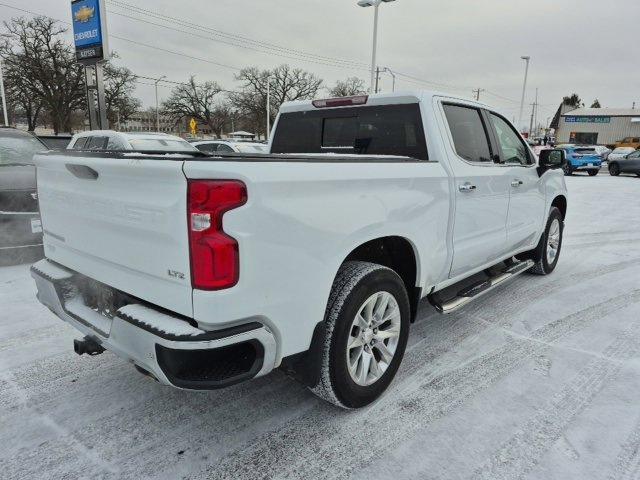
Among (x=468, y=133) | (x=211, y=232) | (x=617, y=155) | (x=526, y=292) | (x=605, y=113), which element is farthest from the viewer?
(x=605, y=113)

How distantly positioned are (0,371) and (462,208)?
3.41m

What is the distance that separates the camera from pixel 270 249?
2.03 m

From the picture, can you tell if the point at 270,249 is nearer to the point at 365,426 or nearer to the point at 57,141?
the point at 365,426

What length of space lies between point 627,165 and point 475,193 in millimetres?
23107

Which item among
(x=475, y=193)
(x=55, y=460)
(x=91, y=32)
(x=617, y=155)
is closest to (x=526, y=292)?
(x=475, y=193)

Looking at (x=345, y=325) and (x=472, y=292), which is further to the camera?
(x=472, y=292)

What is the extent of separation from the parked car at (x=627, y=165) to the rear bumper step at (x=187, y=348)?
25.0 metres

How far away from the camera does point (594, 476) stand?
2236 mm

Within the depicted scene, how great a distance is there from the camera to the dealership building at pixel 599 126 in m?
63.1

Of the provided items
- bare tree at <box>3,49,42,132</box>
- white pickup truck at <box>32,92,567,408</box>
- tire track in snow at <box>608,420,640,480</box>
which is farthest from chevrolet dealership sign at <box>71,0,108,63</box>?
bare tree at <box>3,49,42,132</box>

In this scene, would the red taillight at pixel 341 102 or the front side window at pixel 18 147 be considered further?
the front side window at pixel 18 147

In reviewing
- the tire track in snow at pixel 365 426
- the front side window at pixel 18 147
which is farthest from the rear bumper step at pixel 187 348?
the front side window at pixel 18 147

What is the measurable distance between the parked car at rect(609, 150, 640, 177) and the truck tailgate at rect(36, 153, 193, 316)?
82.6ft

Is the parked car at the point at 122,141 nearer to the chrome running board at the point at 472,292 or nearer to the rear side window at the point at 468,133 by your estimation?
the rear side window at the point at 468,133
